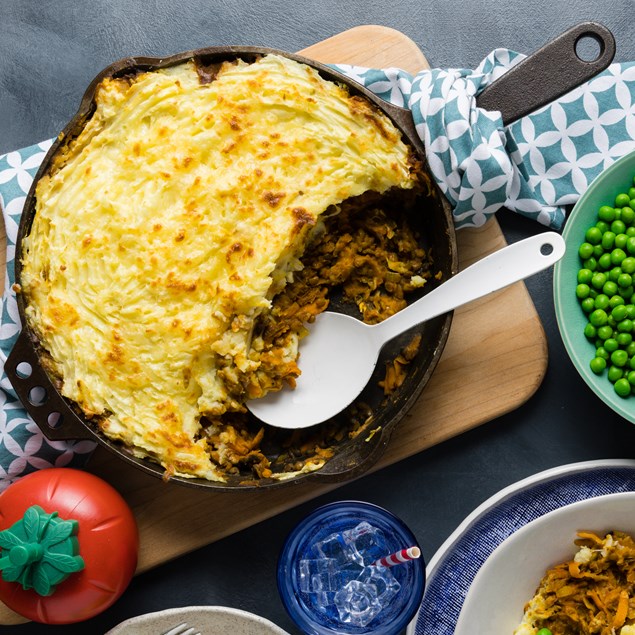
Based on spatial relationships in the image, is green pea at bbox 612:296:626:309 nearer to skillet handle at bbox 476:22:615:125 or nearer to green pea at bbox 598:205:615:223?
green pea at bbox 598:205:615:223

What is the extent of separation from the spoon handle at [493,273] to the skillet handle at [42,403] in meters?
1.37

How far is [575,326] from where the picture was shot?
3428 millimetres

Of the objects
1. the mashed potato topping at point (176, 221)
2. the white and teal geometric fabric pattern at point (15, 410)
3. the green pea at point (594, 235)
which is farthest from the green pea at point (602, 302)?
the white and teal geometric fabric pattern at point (15, 410)

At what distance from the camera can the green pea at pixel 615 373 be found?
3.38 meters

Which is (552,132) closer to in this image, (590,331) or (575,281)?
(575,281)

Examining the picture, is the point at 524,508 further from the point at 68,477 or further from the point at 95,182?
the point at 95,182

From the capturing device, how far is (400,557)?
3.03 meters

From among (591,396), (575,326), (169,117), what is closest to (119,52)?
(169,117)

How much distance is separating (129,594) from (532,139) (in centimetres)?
272

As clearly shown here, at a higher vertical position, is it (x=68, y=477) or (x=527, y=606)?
(x=68, y=477)

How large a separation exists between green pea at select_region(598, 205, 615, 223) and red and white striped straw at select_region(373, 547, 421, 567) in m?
1.59

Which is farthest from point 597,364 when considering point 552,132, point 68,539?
point 68,539

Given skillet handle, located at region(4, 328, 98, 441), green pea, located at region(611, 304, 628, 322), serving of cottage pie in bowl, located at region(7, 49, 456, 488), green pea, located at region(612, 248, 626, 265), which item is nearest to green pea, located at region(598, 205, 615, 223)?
green pea, located at region(612, 248, 626, 265)

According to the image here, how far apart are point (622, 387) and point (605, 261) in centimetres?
53
